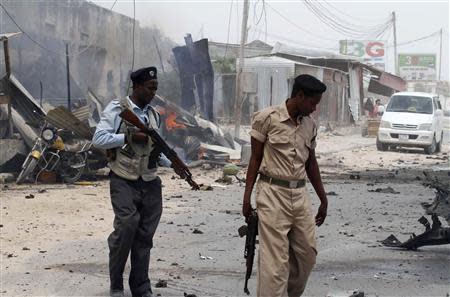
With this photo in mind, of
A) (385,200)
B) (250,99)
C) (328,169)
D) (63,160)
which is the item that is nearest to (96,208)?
(63,160)

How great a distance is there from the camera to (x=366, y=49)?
3238 inches

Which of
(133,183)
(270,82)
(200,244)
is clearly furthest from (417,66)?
(133,183)

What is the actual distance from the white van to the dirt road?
25.8 ft

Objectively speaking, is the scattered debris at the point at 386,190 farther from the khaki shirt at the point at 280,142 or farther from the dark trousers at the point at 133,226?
the khaki shirt at the point at 280,142

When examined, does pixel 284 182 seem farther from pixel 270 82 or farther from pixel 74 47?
pixel 270 82

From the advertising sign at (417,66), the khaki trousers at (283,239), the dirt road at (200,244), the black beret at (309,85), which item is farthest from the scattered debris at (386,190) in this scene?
the advertising sign at (417,66)

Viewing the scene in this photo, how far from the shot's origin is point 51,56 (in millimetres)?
21375

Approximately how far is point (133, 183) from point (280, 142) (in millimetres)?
1279

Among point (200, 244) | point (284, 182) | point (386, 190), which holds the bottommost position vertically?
point (200, 244)

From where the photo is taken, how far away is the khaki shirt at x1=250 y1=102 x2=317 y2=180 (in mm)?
4188

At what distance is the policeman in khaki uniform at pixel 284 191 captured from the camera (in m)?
4.12

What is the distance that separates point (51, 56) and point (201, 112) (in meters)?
4.88

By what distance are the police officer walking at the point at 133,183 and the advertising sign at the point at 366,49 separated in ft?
251

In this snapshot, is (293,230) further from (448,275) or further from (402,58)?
(402,58)
